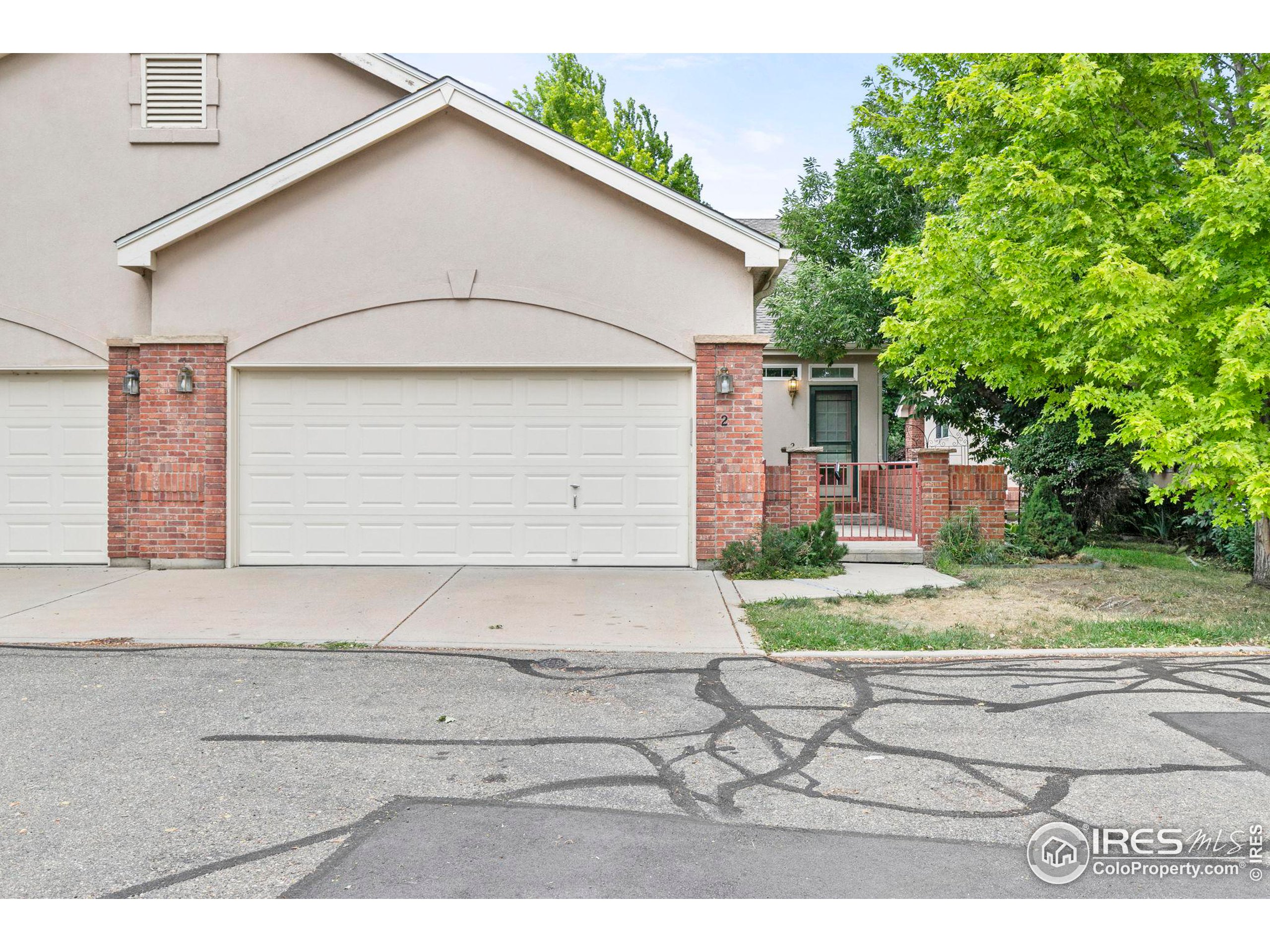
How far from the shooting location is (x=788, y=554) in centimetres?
1055

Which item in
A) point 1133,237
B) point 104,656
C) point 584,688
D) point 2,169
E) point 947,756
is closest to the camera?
point 947,756

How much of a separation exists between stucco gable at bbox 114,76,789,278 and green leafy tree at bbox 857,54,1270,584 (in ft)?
6.64

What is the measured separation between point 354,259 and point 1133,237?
8.43 m

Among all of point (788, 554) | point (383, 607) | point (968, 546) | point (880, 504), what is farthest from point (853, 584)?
point (383, 607)

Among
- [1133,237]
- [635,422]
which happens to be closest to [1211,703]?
[1133,237]

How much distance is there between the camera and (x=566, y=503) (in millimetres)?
11070

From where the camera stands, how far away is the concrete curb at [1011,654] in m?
6.62

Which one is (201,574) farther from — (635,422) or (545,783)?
(545,783)

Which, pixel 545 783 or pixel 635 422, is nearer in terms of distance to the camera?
pixel 545 783

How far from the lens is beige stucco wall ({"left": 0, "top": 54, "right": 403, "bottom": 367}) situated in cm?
1130

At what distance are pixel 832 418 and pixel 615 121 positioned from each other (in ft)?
44.2

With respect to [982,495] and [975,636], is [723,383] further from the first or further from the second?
[975,636]

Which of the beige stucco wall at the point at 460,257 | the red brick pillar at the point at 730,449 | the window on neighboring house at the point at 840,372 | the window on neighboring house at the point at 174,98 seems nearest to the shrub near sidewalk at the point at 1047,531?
the red brick pillar at the point at 730,449

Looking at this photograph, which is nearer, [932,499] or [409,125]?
[409,125]
